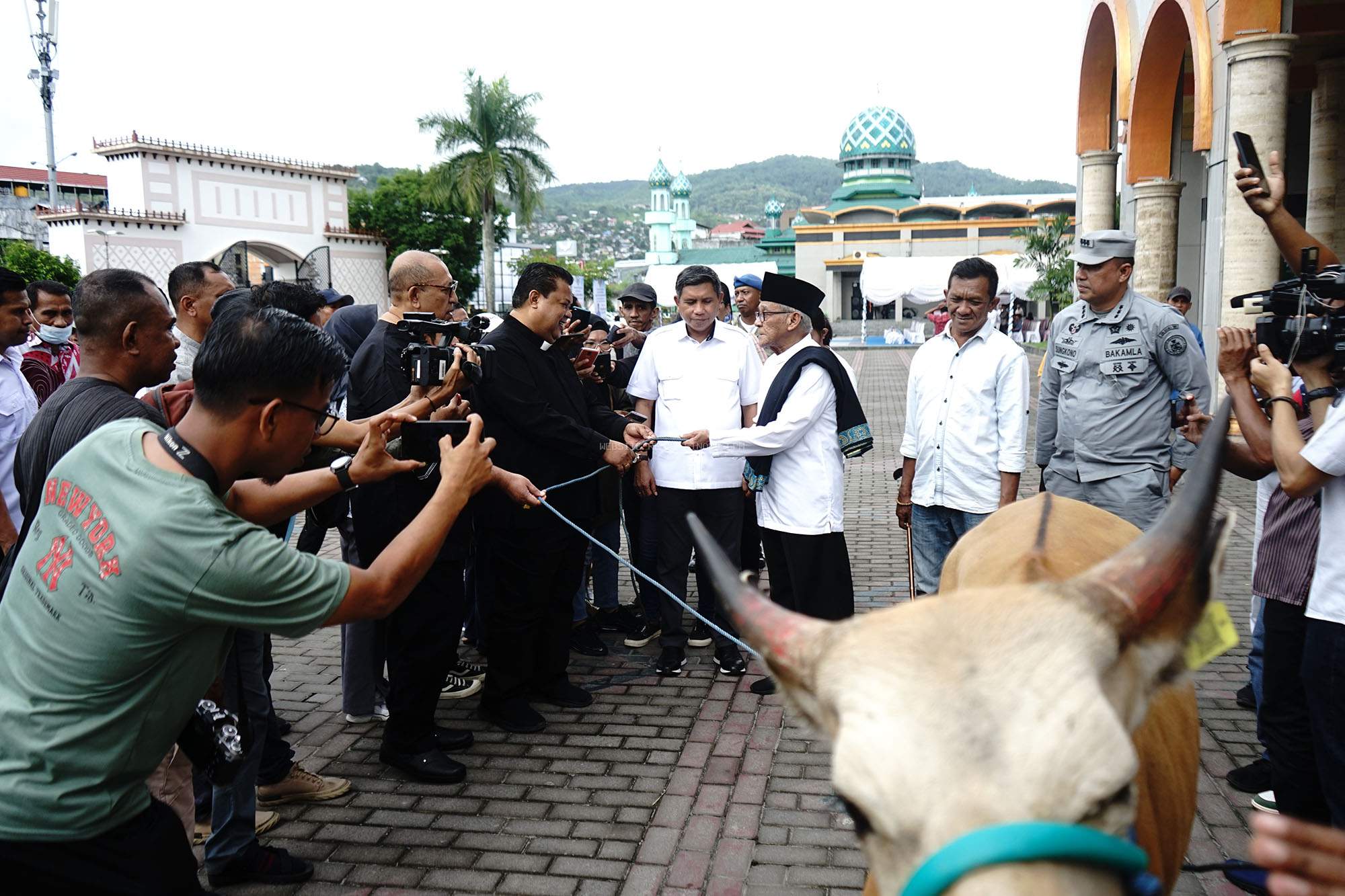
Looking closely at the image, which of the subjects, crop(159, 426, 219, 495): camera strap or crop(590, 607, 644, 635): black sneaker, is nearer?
crop(159, 426, 219, 495): camera strap

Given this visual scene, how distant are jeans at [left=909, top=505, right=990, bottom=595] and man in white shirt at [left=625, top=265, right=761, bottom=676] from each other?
1.12 meters

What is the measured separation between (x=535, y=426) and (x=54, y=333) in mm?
4205

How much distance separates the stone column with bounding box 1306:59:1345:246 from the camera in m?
14.6

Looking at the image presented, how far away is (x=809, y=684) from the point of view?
189 centimetres

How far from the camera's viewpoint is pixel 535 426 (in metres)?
5.27

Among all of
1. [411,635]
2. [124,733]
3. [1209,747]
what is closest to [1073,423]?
[1209,747]

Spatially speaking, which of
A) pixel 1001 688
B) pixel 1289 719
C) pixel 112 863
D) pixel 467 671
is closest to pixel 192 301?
pixel 467 671

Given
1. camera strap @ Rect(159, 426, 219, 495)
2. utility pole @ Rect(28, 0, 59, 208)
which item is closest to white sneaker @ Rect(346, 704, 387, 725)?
camera strap @ Rect(159, 426, 219, 495)

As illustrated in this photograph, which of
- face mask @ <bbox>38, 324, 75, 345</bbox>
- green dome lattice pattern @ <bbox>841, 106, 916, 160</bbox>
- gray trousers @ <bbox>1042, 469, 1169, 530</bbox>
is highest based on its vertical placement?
green dome lattice pattern @ <bbox>841, 106, 916, 160</bbox>

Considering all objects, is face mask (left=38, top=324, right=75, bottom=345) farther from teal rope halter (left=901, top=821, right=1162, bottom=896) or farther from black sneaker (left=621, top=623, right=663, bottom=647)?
teal rope halter (left=901, top=821, right=1162, bottom=896)

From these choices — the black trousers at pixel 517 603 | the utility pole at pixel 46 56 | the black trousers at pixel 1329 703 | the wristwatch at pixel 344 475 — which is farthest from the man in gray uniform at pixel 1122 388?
the utility pole at pixel 46 56

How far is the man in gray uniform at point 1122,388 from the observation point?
16.4 ft

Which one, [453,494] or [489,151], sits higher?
[489,151]

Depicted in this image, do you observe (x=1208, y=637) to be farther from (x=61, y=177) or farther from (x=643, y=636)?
(x=61, y=177)
